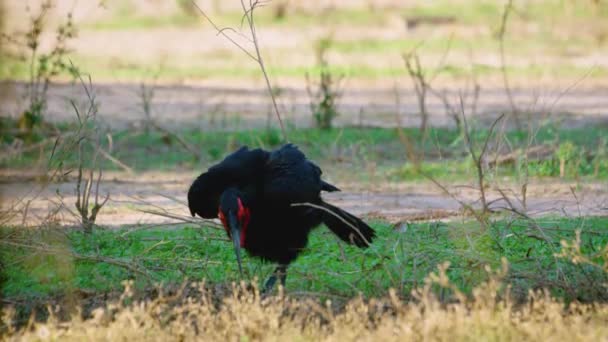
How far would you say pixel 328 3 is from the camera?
70.1ft

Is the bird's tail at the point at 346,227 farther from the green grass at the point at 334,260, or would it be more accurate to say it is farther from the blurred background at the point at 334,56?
the blurred background at the point at 334,56

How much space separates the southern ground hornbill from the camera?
5.55 m

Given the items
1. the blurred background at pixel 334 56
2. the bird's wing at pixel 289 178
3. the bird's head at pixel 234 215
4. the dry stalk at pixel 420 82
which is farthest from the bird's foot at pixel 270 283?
the blurred background at pixel 334 56

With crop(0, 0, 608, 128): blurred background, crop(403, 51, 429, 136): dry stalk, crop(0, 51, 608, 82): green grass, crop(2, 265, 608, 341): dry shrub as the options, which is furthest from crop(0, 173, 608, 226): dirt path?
crop(0, 51, 608, 82): green grass

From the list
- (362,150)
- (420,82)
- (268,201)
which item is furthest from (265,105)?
(268,201)

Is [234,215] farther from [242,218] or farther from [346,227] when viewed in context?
[346,227]

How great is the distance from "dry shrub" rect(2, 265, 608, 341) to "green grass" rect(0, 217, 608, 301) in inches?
14.3

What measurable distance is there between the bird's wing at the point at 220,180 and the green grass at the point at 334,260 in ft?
0.99

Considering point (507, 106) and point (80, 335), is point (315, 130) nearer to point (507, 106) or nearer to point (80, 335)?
point (507, 106)

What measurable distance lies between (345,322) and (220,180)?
4.18 ft

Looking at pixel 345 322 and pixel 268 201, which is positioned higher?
pixel 268 201

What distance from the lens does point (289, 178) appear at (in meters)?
5.65

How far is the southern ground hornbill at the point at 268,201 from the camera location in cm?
555

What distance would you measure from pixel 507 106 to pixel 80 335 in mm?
9523
